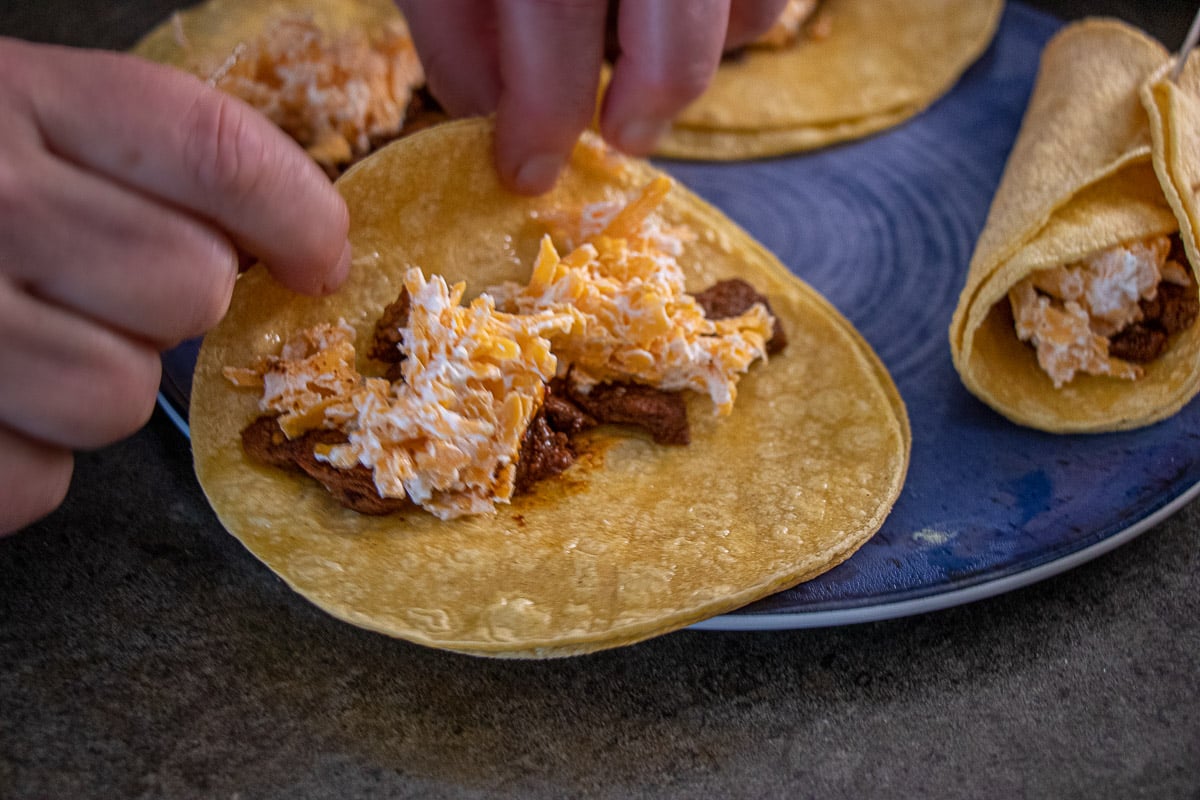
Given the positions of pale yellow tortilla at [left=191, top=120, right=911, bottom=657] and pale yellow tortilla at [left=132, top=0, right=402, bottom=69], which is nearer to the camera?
pale yellow tortilla at [left=191, top=120, right=911, bottom=657]

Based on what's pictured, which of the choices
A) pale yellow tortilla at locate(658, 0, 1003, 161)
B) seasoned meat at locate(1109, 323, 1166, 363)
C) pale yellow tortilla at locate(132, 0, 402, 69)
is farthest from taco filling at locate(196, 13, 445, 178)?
seasoned meat at locate(1109, 323, 1166, 363)

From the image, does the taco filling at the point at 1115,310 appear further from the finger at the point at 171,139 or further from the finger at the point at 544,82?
the finger at the point at 171,139

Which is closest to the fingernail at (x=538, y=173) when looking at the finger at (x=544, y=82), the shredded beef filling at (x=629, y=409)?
the finger at (x=544, y=82)

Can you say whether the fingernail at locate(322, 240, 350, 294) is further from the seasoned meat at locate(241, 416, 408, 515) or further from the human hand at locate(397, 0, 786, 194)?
the human hand at locate(397, 0, 786, 194)

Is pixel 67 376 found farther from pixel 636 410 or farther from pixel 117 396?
pixel 636 410

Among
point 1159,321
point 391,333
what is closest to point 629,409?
point 391,333

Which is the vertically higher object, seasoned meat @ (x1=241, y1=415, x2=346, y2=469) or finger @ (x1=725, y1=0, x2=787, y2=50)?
finger @ (x1=725, y1=0, x2=787, y2=50)
